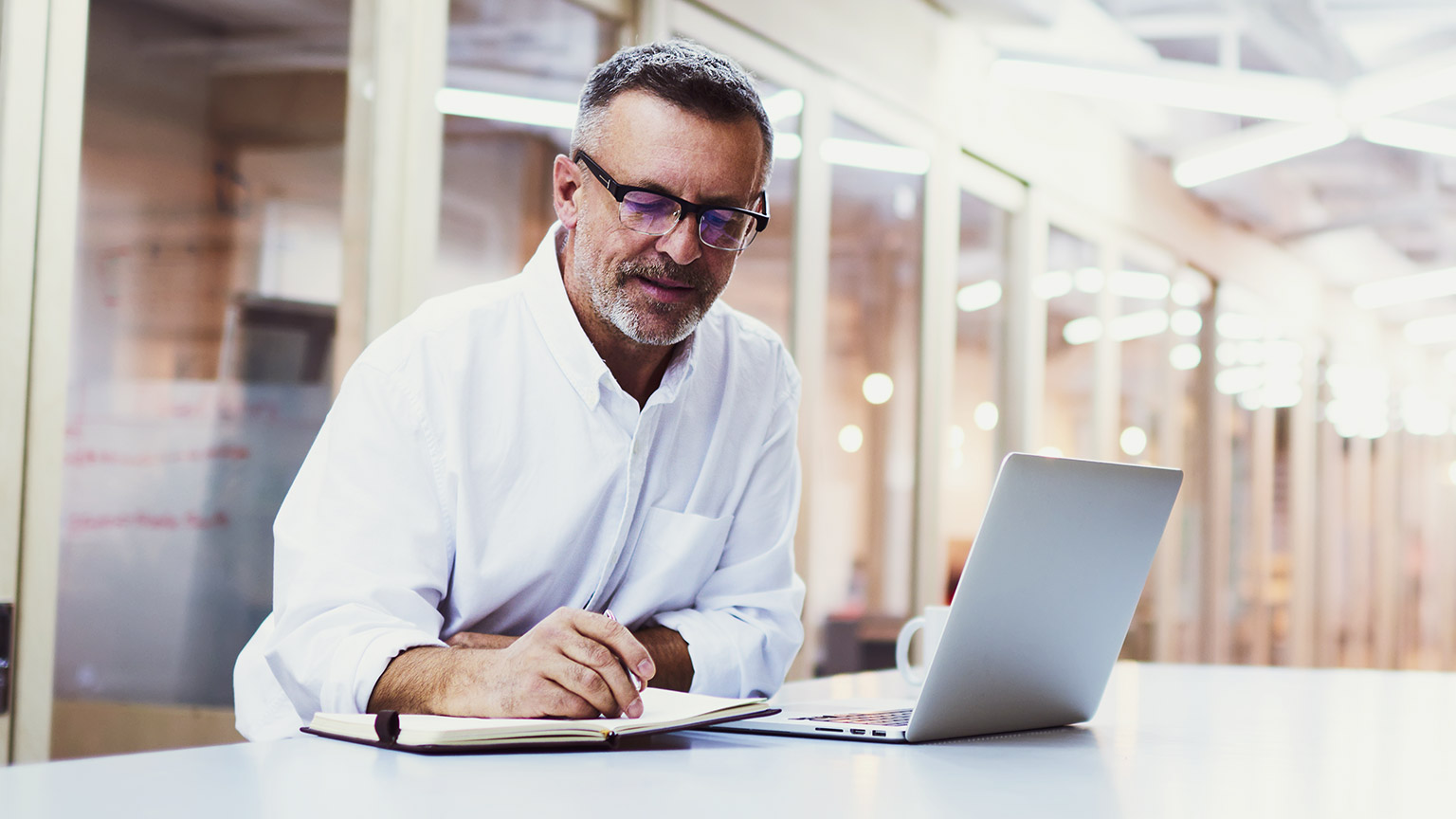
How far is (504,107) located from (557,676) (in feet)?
7.51

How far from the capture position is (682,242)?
59.9 inches

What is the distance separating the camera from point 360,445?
4.76ft

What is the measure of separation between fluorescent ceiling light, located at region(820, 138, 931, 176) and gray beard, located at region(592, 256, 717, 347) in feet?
9.32

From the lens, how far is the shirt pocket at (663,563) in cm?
165

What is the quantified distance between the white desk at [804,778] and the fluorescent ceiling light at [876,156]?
3.32 m

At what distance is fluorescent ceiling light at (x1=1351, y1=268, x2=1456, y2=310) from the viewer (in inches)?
365

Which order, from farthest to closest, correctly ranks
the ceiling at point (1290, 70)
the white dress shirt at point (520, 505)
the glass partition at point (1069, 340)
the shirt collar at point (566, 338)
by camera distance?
the glass partition at point (1069, 340) → the ceiling at point (1290, 70) → the shirt collar at point (566, 338) → the white dress shirt at point (520, 505)

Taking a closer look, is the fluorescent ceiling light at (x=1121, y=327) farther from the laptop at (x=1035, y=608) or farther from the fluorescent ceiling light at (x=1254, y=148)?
the laptop at (x=1035, y=608)

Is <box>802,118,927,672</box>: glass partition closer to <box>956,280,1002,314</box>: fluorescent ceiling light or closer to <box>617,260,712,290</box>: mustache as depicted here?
<box>956,280,1002,314</box>: fluorescent ceiling light

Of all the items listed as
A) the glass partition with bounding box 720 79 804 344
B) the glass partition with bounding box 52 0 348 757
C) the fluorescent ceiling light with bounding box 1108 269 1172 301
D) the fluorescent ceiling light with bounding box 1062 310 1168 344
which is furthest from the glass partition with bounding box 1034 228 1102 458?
A: the glass partition with bounding box 52 0 348 757

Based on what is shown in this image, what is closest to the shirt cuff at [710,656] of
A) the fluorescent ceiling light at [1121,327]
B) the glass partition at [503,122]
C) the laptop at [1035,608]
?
the laptop at [1035,608]

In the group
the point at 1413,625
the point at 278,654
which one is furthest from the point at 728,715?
the point at 1413,625

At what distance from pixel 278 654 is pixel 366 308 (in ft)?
5.14

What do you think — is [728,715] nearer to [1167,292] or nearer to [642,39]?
[642,39]
